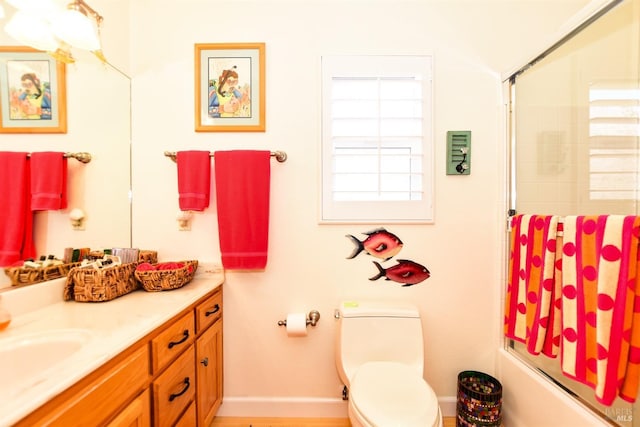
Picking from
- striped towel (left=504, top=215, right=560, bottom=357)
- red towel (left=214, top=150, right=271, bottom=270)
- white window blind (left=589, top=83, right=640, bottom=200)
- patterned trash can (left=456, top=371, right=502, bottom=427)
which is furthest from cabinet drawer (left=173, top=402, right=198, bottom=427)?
white window blind (left=589, top=83, right=640, bottom=200)

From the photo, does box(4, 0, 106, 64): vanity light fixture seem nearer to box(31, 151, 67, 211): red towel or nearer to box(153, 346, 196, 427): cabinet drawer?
box(31, 151, 67, 211): red towel

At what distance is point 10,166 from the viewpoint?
98cm

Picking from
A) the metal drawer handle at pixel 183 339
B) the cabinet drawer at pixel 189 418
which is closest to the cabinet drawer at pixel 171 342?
the metal drawer handle at pixel 183 339

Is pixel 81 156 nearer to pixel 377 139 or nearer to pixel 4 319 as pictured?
pixel 4 319

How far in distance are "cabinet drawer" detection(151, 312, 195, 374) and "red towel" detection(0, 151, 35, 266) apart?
63 centimetres

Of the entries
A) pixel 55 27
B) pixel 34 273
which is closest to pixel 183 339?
pixel 34 273

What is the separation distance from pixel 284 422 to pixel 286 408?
64 millimetres

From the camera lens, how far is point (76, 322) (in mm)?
923

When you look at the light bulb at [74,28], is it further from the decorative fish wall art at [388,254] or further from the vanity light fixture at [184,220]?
the decorative fish wall art at [388,254]

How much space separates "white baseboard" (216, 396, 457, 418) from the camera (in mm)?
1537

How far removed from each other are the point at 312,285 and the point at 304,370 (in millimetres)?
497

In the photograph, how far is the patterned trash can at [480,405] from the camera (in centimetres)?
134

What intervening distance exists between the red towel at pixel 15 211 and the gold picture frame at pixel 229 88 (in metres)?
0.76

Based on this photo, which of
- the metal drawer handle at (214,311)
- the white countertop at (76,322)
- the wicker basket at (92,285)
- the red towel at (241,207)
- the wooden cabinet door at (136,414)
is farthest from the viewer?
the red towel at (241,207)
